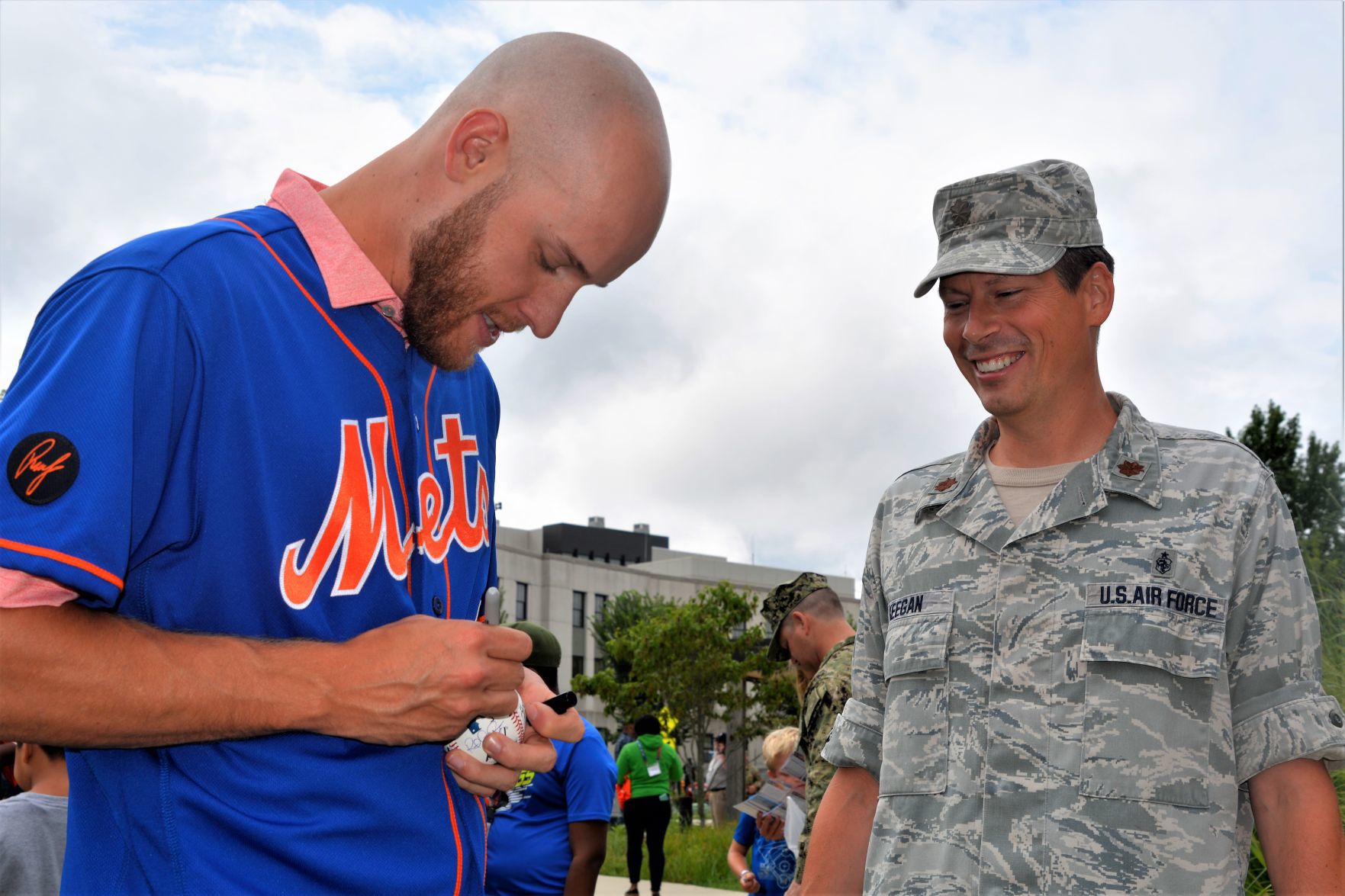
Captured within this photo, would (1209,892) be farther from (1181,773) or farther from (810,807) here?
(810,807)

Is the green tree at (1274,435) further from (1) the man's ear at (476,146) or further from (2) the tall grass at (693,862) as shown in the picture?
(1) the man's ear at (476,146)

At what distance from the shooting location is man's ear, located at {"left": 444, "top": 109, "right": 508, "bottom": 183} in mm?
2033

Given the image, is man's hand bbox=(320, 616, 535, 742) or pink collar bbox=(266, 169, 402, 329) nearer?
man's hand bbox=(320, 616, 535, 742)

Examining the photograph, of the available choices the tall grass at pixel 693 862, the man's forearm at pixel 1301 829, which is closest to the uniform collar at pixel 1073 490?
the man's forearm at pixel 1301 829

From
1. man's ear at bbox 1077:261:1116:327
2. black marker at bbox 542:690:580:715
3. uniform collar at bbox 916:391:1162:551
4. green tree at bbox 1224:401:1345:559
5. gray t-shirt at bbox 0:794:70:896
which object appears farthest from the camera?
green tree at bbox 1224:401:1345:559

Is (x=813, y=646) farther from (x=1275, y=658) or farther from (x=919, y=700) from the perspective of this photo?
(x=1275, y=658)

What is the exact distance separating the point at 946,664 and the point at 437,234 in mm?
1643

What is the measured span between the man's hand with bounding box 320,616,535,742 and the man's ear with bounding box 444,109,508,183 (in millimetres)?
796

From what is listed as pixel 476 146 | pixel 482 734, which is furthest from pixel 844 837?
pixel 476 146

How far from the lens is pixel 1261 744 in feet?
8.50

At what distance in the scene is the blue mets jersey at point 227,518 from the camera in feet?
4.83

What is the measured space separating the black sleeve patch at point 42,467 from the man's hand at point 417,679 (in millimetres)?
427

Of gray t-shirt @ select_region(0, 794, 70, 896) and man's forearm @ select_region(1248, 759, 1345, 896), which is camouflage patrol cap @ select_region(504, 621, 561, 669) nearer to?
gray t-shirt @ select_region(0, 794, 70, 896)

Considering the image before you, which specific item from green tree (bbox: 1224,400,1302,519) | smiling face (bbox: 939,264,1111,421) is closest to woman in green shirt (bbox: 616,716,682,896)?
smiling face (bbox: 939,264,1111,421)
